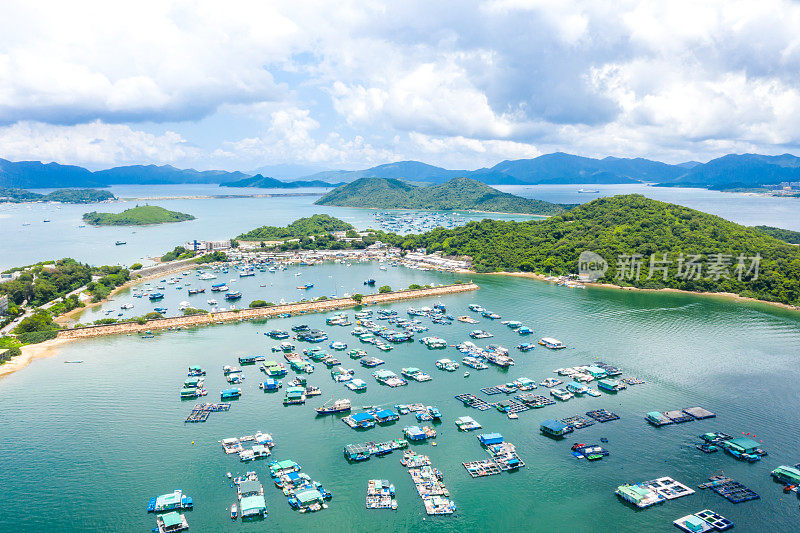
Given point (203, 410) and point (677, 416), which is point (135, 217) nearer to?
point (203, 410)

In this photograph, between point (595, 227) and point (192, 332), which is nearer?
point (192, 332)

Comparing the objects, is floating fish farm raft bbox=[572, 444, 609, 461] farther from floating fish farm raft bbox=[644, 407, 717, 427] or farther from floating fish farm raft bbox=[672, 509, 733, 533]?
floating fish farm raft bbox=[644, 407, 717, 427]

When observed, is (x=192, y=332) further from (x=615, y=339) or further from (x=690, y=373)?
(x=690, y=373)

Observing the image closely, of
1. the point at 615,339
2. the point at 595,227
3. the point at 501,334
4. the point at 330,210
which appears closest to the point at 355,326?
the point at 501,334

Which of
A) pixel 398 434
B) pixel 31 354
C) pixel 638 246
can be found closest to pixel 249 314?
pixel 31 354

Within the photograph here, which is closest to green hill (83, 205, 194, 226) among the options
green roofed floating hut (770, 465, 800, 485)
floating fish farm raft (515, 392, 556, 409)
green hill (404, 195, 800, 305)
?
green hill (404, 195, 800, 305)

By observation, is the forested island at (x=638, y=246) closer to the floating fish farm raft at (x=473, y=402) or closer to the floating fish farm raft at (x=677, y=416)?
the floating fish farm raft at (x=677, y=416)
